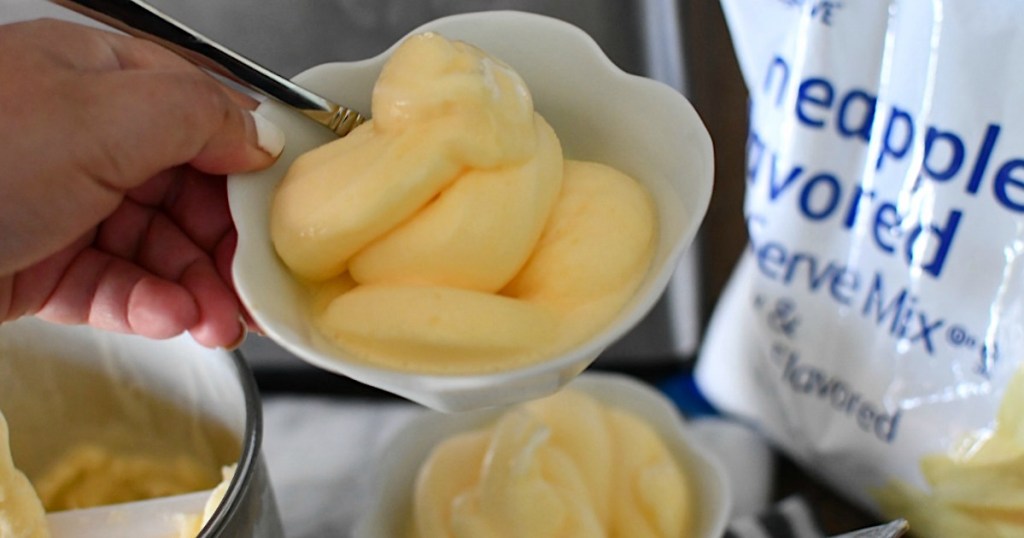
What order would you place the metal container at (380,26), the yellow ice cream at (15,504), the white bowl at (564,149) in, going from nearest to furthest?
the white bowl at (564,149), the yellow ice cream at (15,504), the metal container at (380,26)

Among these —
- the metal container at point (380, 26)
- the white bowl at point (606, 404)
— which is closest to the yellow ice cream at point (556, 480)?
the white bowl at point (606, 404)

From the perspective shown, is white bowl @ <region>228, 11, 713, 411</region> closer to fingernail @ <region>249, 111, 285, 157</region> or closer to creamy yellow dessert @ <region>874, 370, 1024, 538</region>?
fingernail @ <region>249, 111, 285, 157</region>

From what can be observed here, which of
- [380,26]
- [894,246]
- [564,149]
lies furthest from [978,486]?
[380,26]

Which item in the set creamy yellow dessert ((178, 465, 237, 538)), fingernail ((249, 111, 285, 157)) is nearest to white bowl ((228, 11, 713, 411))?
→ fingernail ((249, 111, 285, 157))

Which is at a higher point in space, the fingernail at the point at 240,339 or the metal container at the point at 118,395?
the fingernail at the point at 240,339

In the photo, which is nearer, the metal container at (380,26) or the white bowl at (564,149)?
the white bowl at (564,149)

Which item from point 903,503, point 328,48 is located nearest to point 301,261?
point 328,48

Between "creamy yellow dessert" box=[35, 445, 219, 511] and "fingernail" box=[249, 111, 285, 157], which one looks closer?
"fingernail" box=[249, 111, 285, 157]

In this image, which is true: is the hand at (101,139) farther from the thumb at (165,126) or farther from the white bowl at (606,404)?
the white bowl at (606,404)
